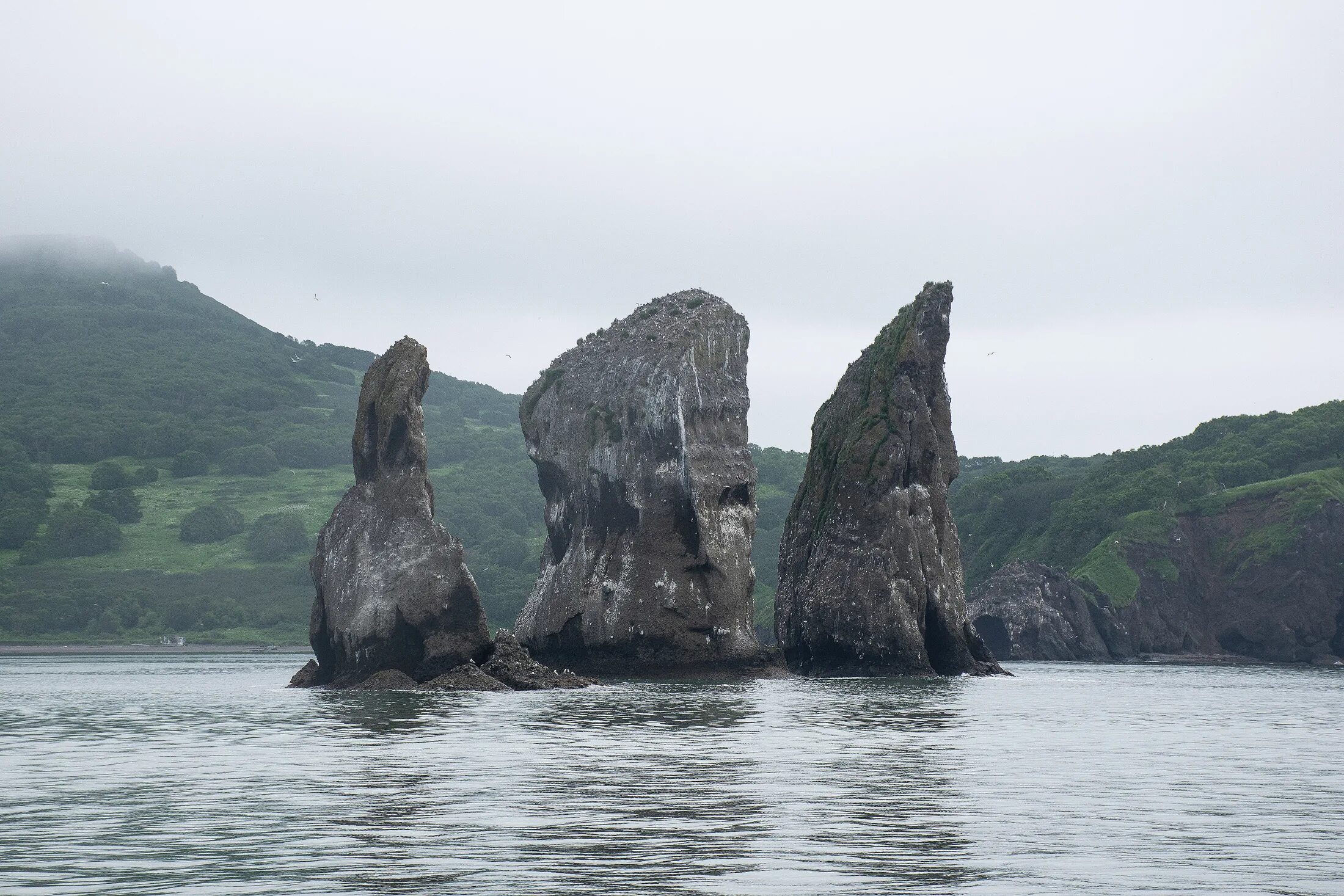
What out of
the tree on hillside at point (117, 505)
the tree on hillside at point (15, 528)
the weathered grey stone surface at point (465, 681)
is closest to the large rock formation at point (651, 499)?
the weathered grey stone surface at point (465, 681)

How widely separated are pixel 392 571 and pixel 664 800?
125 feet

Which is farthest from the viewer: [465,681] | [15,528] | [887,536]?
[15,528]

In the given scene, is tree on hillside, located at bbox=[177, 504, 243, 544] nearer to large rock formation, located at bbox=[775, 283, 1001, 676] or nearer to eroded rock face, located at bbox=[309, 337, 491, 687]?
large rock formation, located at bbox=[775, 283, 1001, 676]

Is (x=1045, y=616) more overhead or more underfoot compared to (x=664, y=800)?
more overhead

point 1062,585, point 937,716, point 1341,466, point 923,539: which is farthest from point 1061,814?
point 1341,466

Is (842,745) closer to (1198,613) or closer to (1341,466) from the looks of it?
(1198,613)

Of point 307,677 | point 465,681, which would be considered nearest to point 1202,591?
point 307,677

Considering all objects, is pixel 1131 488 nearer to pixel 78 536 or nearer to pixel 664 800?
pixel 78 536

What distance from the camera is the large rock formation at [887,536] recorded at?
76.8 m

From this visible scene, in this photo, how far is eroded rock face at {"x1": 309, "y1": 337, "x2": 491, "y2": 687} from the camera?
58781 millimetres

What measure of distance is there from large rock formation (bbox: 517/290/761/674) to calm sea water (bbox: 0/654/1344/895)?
26.8 m

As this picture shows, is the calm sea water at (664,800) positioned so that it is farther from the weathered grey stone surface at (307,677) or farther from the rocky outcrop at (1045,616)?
the rocky outcrop at (1045,616)

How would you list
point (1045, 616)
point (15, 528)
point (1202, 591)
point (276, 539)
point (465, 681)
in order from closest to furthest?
point (465, 681) → point (1045, 616) → point (1202, 591) → point (15, 528) → point (276, 539)

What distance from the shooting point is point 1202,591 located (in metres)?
143
